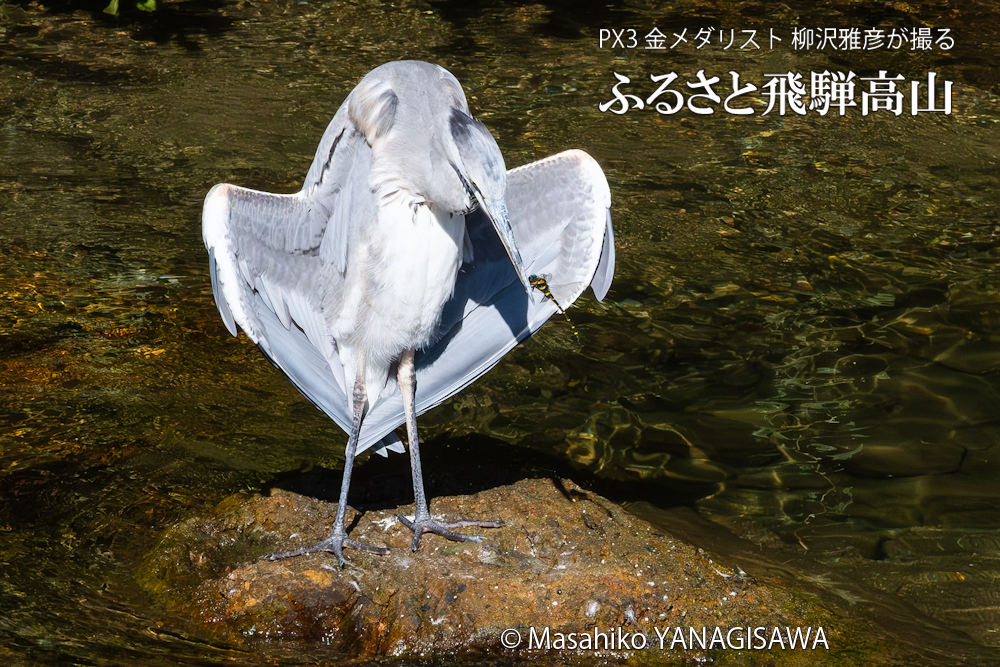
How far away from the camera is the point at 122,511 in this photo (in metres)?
4.77

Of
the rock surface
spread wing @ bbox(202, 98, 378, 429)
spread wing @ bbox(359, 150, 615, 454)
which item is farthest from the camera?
spread wing @ bbox(359, 150, 615, 454)

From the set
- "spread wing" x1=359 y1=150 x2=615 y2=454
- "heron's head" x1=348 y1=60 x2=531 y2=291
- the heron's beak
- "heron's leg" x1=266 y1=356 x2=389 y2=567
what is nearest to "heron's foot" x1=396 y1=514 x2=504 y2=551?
"heron's leg" x1=266 y1=356 x2=389 y2=567

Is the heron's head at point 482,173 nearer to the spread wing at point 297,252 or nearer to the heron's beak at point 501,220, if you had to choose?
the heron's beak at point 501,220

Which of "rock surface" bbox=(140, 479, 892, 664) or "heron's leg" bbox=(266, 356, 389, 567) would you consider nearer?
"rock surface" bbox=(140, 479, 892, 664)

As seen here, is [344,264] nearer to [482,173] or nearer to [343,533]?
[482,173]

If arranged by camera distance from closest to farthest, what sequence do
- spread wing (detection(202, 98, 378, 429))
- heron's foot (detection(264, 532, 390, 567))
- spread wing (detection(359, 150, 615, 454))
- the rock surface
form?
the rock surface → spread wing (detection(202, 98, 378, 429)) → heron's foot (detection(264, 532, 390, 567)) → spread wing (detection(359, 150, 615, 454))

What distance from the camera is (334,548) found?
431cm

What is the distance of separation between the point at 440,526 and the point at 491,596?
474mm

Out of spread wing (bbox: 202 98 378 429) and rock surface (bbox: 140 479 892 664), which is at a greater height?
spread wing (bbox: 202 98 378 429)

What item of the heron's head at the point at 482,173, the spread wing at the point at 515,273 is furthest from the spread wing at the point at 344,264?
the heron's head at the point at 482,173

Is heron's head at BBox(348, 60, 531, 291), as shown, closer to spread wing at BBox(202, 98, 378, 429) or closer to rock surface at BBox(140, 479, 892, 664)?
spread wing at BBox(202, 98, 378, 429)

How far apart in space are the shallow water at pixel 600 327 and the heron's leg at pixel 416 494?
77 cm

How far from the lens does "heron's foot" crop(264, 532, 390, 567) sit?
430cm

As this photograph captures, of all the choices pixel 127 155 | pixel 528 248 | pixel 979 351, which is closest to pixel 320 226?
pixel 528 248
